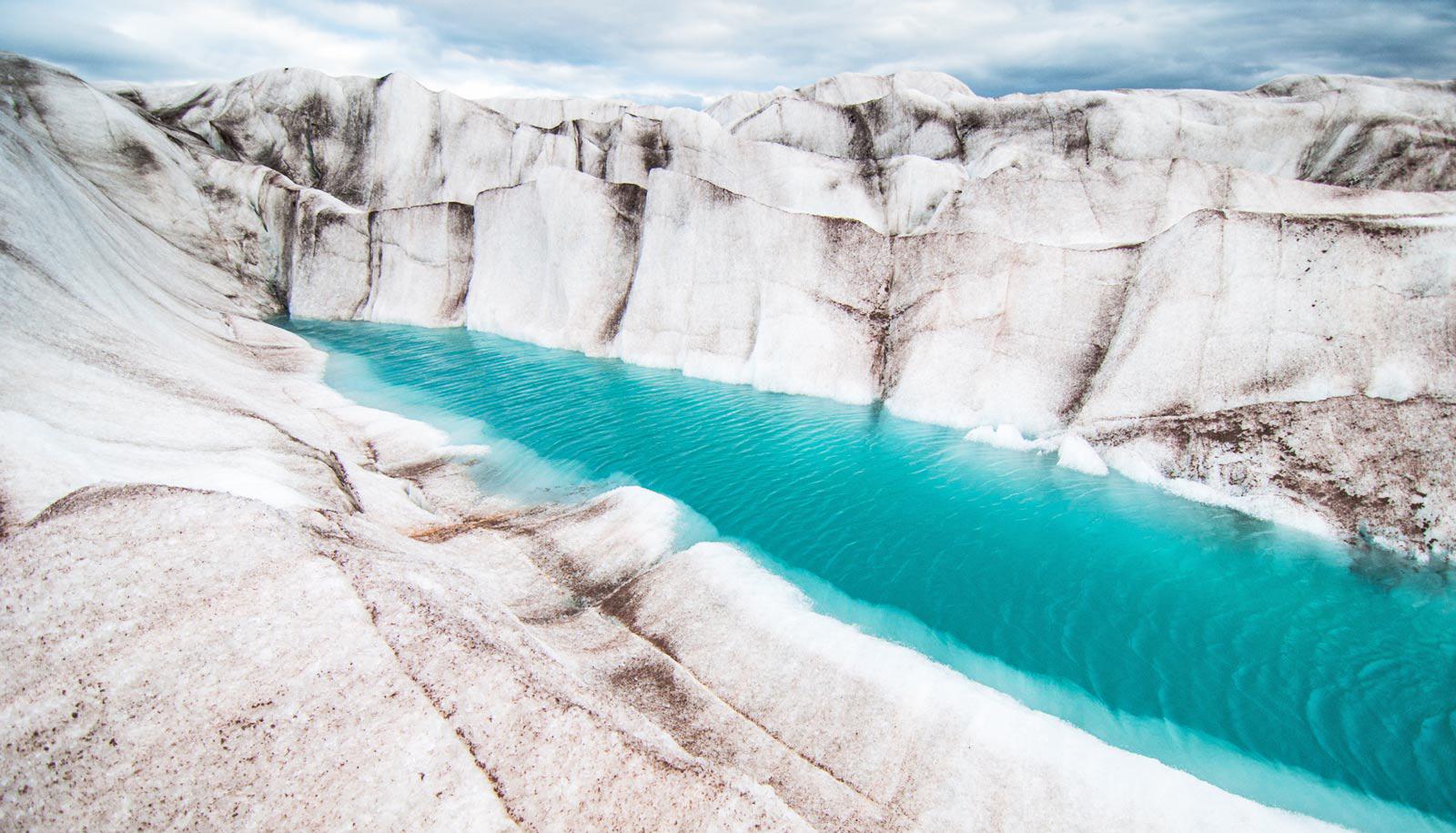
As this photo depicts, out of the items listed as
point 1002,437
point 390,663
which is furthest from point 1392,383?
point 390,663

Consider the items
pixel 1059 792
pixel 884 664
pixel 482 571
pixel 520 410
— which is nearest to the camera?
pixel 1059 792

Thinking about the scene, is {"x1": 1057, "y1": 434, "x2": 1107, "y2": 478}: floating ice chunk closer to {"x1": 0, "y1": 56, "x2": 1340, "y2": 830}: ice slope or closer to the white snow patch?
the white snow patch

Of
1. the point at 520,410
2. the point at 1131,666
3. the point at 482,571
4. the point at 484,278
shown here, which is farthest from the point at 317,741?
the point at 484,278

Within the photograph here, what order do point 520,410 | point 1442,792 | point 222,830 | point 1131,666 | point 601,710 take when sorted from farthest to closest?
1. point 520,410
2. point 1131,666
3. point 1442,792
4. point 601,710
5. point 222,830

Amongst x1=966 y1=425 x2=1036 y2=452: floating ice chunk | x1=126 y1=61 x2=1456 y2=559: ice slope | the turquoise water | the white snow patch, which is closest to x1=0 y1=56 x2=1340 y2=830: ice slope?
the turquoise water

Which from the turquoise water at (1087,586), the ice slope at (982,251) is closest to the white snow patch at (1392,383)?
the ice slope at (982,251)

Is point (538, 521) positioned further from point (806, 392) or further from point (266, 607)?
point (806, 392)

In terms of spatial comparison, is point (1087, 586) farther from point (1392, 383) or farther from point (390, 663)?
point (390, 663)
